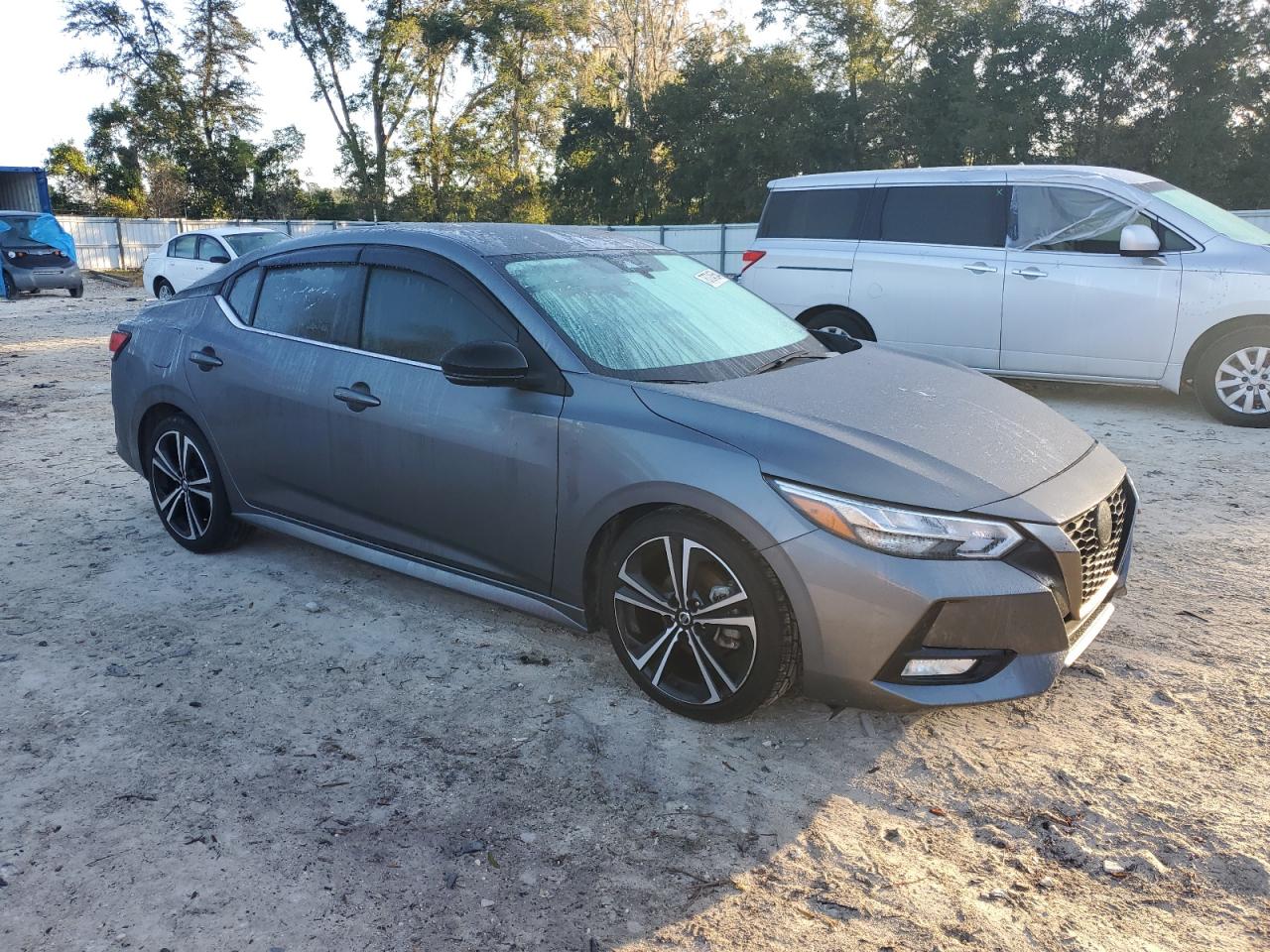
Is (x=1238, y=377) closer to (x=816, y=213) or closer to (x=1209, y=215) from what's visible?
(x=1209, y=215)

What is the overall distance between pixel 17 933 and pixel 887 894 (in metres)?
2.13

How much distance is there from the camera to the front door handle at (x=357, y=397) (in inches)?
158

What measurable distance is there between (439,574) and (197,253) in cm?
1480

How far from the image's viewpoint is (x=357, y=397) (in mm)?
4051

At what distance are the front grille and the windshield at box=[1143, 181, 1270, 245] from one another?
5.35 m

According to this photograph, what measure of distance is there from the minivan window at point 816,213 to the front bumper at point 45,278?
1845 centimetres

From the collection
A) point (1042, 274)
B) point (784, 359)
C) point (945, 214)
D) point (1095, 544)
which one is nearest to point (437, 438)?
point (784, 359)

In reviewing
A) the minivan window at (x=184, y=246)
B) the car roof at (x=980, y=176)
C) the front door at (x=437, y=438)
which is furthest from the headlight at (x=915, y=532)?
the minivan window at (x=184, y=246)

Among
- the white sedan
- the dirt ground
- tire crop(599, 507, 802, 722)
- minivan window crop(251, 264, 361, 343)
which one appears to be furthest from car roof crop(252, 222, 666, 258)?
the white sedan

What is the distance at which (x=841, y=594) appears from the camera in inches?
115

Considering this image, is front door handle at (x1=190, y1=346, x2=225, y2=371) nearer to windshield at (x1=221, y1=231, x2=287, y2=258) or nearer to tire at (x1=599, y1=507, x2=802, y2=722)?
tire at (x1=599, y1=507, x2=802, y2=722)

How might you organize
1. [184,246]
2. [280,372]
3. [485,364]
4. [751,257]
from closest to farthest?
1. [485,364]
2. [280,372]
3. [751,257]
4. [184,246]

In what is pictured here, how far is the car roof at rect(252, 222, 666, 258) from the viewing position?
401 centimetres

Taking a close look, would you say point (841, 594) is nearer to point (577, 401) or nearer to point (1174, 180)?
point (577, 401)
